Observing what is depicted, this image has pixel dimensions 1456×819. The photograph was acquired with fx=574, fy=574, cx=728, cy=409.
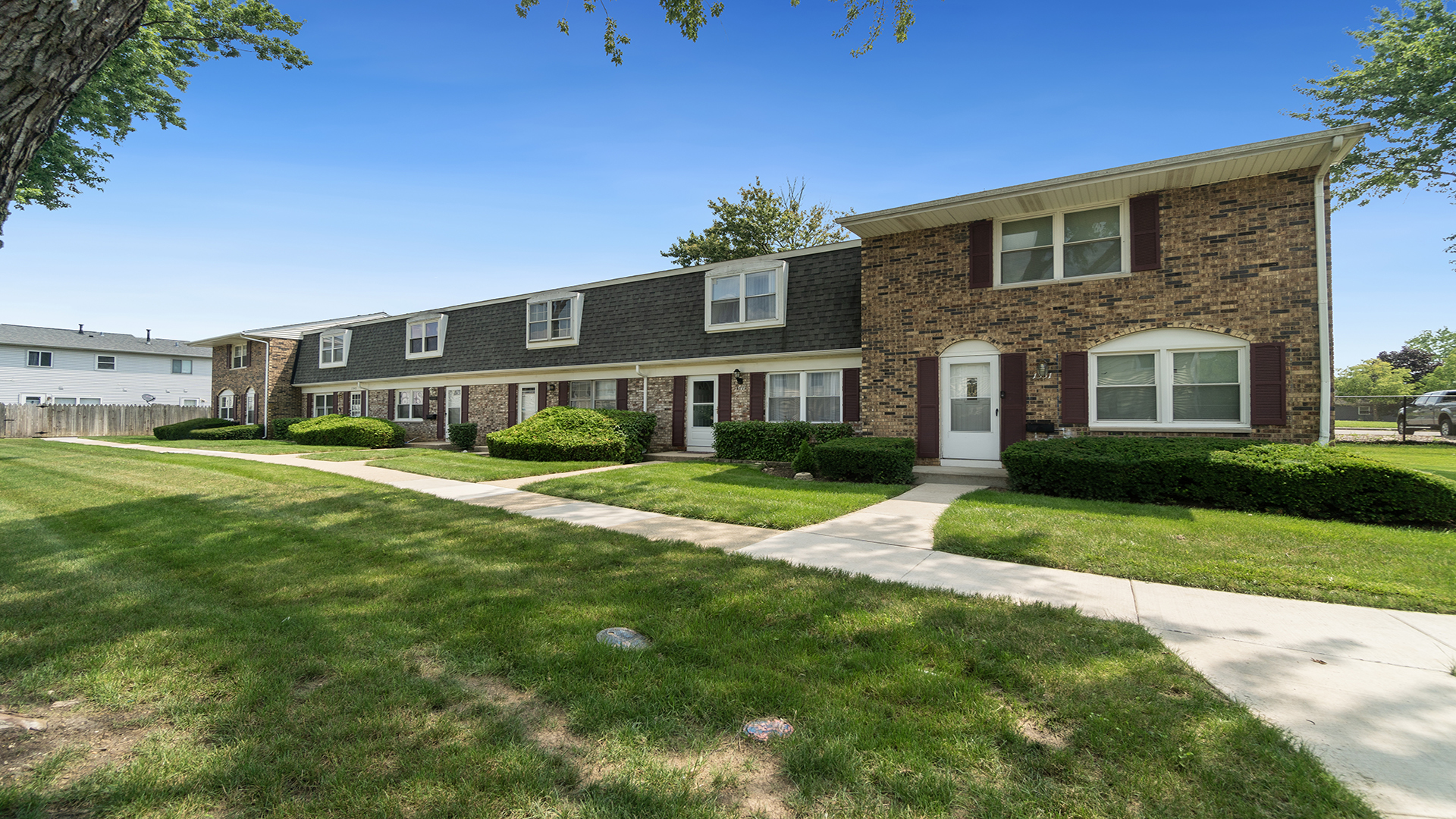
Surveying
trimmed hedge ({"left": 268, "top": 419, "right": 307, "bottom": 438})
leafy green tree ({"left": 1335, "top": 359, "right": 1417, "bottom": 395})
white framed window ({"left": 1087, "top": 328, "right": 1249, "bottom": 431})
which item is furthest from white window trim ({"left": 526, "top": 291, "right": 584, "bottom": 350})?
leafy green tree ({"left": 1335, "top": 359, "right": 1417, "bottom": 395})

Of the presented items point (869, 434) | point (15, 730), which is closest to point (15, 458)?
point (15, 730)

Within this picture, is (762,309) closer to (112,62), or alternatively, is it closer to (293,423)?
(112,62)

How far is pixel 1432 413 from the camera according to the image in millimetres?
19859

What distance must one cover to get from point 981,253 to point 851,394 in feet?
13.2

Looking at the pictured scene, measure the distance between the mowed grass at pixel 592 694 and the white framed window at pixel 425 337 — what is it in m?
18.1

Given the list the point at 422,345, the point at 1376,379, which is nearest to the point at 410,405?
the point at 422,345

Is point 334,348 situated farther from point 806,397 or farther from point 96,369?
point 806,397

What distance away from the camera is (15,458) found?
14.7 meters

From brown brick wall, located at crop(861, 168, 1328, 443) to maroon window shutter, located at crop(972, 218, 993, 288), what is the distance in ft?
0.49

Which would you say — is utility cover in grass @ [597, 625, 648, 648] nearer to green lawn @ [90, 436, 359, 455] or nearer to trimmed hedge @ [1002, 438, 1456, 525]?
trimmed hedge @ [1002, 438, 1456, 525]

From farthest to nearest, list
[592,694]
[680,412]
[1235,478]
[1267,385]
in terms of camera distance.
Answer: [680,412] → [1267,385] → [1235,478] → [592,694]

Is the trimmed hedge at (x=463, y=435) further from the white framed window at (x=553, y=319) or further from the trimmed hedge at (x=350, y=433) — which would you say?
the white framed window at (x=553, y=319)

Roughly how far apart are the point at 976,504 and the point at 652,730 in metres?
6.78

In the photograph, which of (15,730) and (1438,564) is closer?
(15,730)
